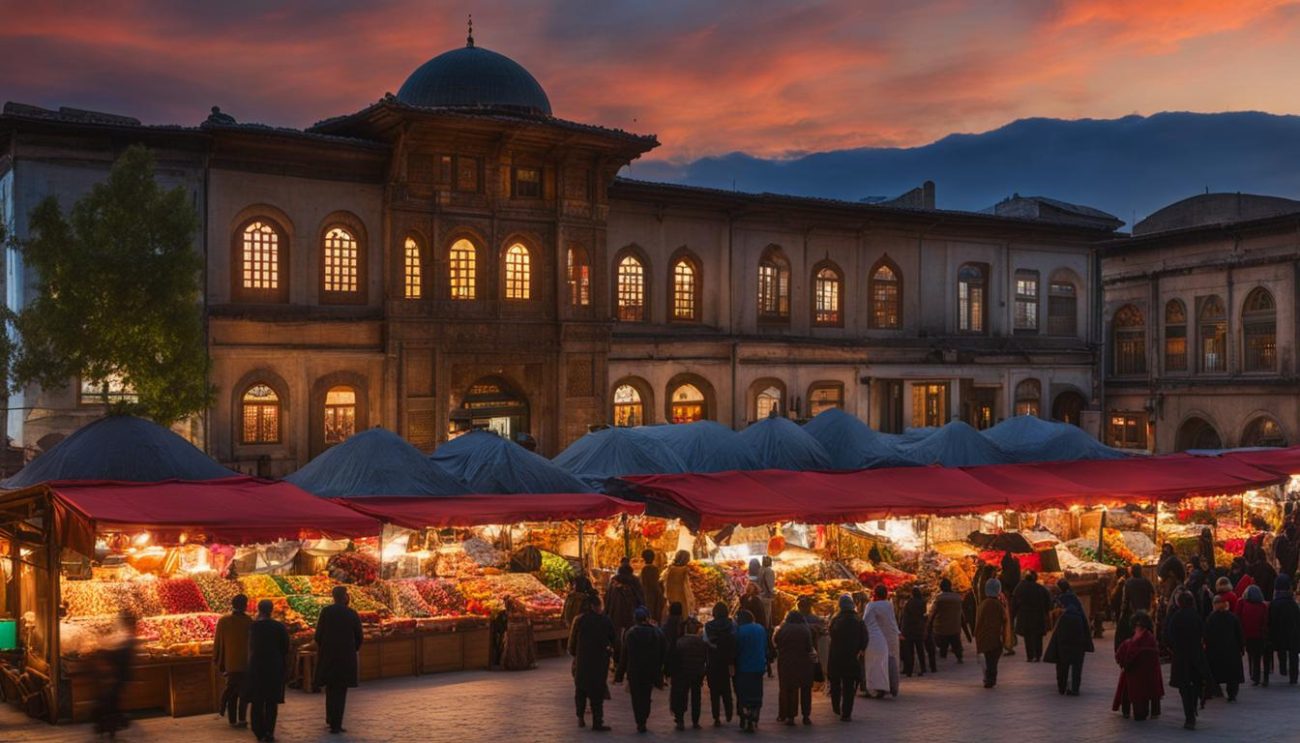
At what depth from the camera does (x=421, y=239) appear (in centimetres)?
2983

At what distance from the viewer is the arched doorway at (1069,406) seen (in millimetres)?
43125

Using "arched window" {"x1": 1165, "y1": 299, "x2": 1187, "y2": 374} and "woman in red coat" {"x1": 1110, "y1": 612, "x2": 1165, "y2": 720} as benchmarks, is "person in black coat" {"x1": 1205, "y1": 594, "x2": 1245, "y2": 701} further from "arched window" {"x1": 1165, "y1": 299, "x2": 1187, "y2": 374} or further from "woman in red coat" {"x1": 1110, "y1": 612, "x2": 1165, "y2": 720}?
"arched window" {"x1": 1165, "y1": 299, "x2": 1187, "y2": 374}

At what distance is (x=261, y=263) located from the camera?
2817 cm

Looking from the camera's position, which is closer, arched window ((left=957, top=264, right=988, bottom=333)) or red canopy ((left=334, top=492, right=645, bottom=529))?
red canopy ((left=334, top=492, right=645, bottom=529))

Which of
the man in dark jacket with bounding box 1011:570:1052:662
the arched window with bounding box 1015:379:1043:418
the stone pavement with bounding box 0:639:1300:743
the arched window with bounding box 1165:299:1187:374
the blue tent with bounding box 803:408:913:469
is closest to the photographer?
the stone pavement with bounding box 0:639:1300:743

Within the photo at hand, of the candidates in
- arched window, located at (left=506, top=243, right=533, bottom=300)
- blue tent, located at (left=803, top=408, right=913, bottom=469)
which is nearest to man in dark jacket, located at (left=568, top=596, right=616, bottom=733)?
blue tent, located at (left=803, top=408, right=913, bottom=469)

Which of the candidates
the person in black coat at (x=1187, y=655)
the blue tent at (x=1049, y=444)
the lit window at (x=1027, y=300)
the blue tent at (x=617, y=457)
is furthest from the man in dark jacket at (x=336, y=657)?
the lit window at (x=1027, y=300)

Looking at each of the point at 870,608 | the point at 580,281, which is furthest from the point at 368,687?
the point at 580,281

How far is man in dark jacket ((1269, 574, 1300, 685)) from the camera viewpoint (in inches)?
639

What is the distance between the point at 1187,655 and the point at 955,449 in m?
11.1

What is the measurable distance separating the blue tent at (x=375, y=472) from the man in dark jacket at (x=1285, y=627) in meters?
11.3

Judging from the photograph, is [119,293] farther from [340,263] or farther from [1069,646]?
[1069,646]

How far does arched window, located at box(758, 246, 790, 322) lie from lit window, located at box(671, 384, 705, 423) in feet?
10.4

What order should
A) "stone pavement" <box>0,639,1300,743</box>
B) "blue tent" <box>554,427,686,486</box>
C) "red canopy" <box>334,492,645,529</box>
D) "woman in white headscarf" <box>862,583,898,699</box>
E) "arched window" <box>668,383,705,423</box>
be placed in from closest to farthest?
1. "stone pavement" <box>0,639,1300,743</box>
2. "woman in white headscarf" <box>862,583,898,699</box>
3. "red canopy" <box>334,492,645,529</box>
4. "blue tent" <box>554,427,686,486</box>
5. "arched window" <box>668,383,705,423</box>
